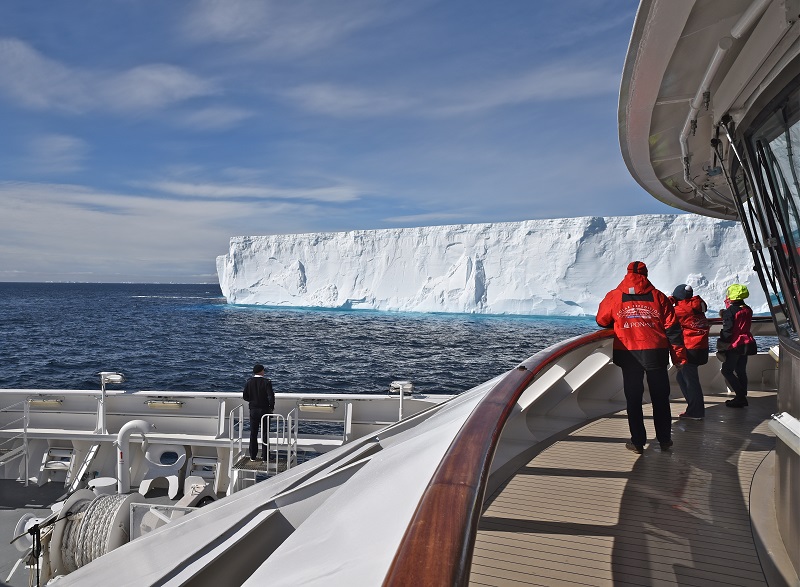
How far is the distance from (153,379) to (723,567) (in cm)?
1939

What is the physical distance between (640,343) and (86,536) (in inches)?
159

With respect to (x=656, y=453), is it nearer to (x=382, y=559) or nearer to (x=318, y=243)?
(x=382, y=559)

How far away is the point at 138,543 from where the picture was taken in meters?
2.05

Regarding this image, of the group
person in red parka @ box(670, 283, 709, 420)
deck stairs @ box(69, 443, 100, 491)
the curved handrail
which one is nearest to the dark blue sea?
deck stairs @ box(69, 443, 100, 491)

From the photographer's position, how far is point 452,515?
860 millimetres

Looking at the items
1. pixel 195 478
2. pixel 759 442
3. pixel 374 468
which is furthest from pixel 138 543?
pixel 195 478

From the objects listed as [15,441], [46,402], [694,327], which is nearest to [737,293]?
[694,327]

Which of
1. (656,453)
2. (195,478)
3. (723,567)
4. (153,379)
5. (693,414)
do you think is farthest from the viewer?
(153,379)

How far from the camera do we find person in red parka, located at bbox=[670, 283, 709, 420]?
3688 millimetres

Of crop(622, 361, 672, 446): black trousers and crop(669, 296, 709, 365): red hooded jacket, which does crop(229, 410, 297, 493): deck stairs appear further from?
crop(669, 296, 709, 365): red hooded jacket

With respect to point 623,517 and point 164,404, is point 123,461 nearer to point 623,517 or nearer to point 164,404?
point 164,404

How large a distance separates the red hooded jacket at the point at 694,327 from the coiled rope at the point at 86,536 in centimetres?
420

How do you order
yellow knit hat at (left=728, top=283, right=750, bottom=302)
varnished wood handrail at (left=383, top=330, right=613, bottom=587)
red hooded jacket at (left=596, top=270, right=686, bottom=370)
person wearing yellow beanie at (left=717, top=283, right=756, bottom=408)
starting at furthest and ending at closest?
person wearing yellow beanie at (left=717, top=283, right=756, bottom=408) < yellow knit hat at (left=728, top=283, right=750, bottom=302) < red hooded jacket at (left=596, top=270, right=686, bottom=370) < varnished wood handrail at (left=383, top=330, right=613, bottom=587)

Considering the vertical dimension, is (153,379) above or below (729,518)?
Result: below
